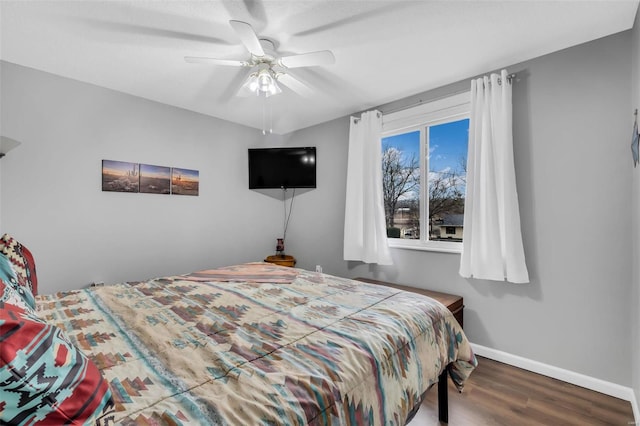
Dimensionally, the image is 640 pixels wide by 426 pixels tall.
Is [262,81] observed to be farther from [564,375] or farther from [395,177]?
[564,375]

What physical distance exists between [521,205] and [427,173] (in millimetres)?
923

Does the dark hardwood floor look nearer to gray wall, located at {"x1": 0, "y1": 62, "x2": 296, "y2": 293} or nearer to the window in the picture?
the window

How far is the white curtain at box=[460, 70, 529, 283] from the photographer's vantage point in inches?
89.8

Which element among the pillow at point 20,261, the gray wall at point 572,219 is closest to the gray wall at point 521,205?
the gray wall at point 572,219

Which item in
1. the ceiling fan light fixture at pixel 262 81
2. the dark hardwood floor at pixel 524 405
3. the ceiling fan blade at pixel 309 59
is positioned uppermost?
the ceiling fan blade at pixel 309 59

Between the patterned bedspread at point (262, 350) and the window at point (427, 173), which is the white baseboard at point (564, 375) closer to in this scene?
the window at point (427, 173)

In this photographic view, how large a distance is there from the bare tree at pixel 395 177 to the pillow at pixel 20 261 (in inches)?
118

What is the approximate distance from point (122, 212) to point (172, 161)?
30.0 inches

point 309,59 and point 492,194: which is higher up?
point 309,59

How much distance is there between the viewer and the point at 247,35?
5.60 ft

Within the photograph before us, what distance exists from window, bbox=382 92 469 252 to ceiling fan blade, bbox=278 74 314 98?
96 centimetres

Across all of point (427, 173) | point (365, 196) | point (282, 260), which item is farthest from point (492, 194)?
point (282, 260)

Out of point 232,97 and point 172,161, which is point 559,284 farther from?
point 172,161

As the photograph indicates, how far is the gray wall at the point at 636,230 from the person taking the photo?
1707 millimetres
